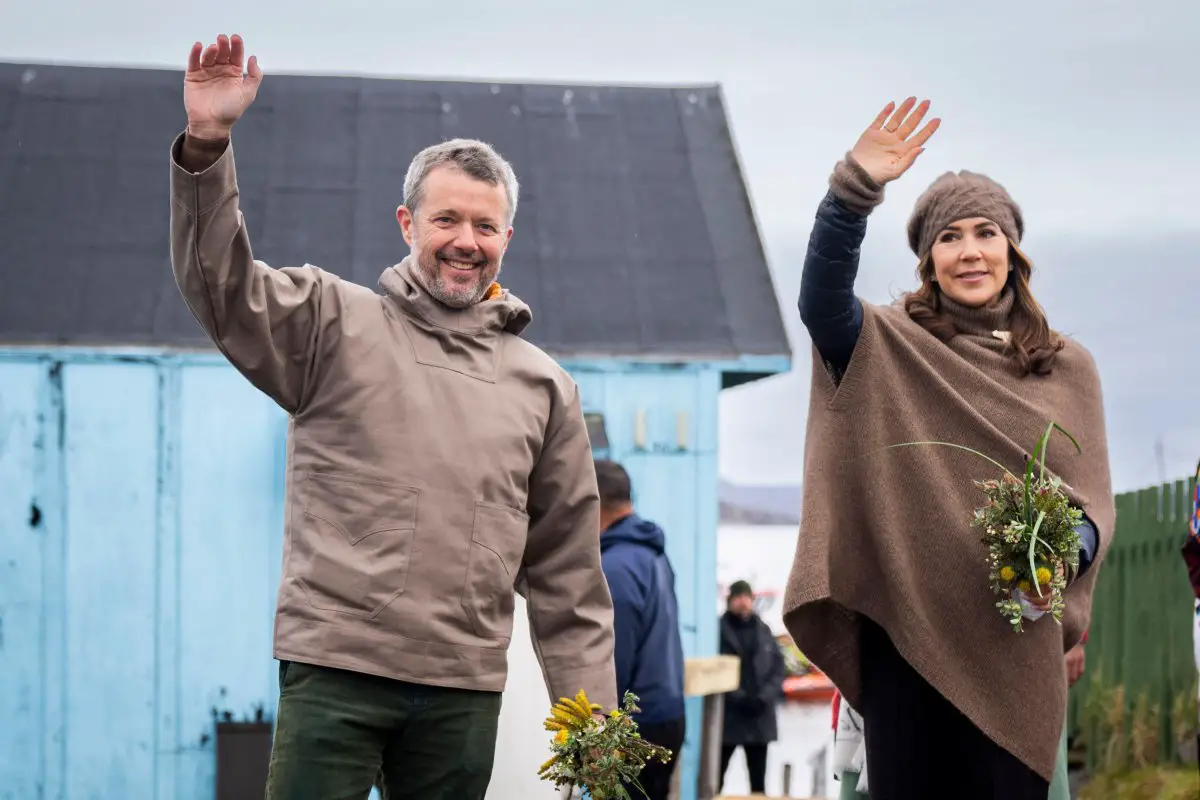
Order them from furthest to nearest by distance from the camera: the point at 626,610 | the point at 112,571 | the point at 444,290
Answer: the point at 112,571 → the point at 626,610 → the point at 444,290

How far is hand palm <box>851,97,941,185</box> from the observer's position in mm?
3516

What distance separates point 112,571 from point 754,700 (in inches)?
177

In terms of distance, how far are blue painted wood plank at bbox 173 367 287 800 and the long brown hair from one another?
200 inches

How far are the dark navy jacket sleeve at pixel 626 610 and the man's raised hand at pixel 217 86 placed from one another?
132 inches

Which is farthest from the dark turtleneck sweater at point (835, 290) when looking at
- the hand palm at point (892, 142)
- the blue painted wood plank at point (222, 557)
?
the blue painted wood plank at point (222, 557)

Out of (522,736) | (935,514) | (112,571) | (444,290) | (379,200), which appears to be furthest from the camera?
(379,200)

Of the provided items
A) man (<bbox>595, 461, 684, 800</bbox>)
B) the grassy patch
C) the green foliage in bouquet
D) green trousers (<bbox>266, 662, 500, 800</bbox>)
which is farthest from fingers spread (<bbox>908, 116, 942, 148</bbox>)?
the grassy patch

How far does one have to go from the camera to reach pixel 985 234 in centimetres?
384

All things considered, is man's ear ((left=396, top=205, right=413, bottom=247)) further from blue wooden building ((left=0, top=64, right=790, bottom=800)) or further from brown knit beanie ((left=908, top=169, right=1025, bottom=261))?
blue wooden building ((left=0, top=64, right=790, bottom=800))

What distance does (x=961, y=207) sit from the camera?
12.7 feet

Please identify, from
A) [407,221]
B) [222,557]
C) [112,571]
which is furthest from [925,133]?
[112,571]

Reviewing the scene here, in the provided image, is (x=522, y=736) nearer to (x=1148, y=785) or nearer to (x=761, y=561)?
(x=1148, y=785)

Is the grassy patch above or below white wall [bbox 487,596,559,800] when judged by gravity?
below

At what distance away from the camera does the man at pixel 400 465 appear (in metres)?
3.08
